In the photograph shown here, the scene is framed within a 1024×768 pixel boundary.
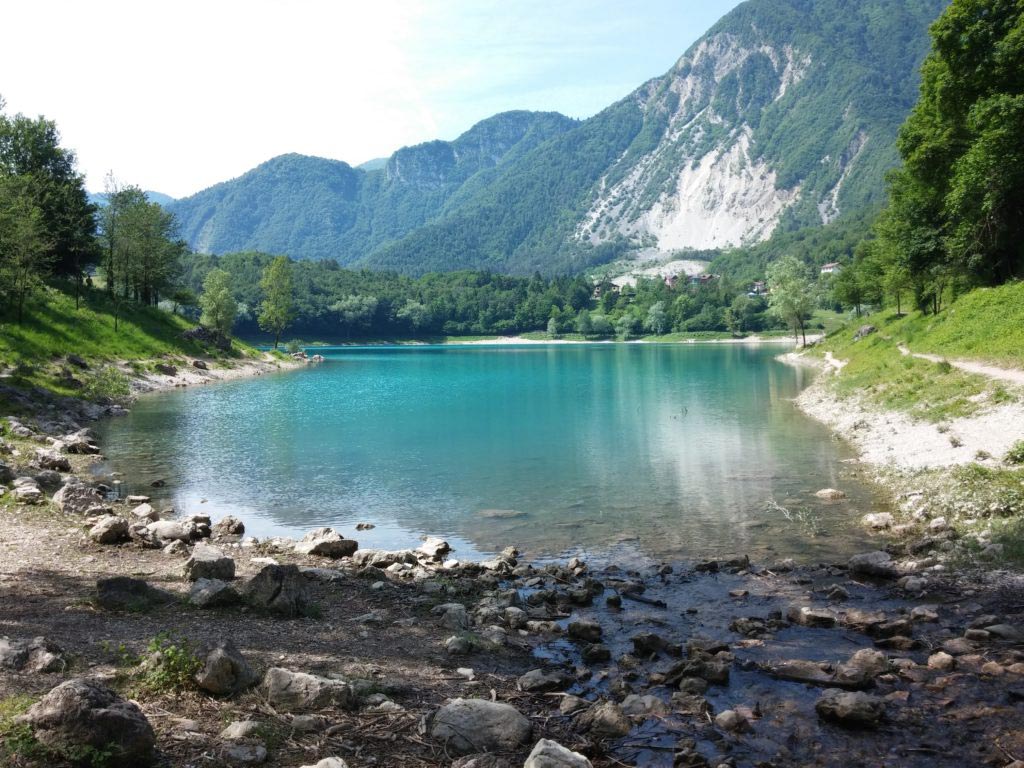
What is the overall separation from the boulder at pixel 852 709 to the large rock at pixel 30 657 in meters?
9.44

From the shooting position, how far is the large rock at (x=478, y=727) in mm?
7840

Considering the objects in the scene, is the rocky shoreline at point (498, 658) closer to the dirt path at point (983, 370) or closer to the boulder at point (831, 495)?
the boulder at point (831, 495)

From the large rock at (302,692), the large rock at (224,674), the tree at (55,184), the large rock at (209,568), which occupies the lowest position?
the large rock at (209,568)

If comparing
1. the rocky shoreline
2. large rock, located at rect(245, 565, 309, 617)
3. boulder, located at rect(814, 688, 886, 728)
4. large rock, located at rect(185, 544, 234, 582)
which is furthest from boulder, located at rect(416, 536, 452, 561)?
boulder, located at rect(814, 688, 886, 728)

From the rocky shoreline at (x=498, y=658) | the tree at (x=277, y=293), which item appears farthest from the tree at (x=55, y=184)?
the rocky shoreline at (x=498, y=658)

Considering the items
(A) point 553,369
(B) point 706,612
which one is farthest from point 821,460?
(A) point 553,369

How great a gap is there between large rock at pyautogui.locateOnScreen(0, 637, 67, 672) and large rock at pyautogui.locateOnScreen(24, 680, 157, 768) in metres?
1.81

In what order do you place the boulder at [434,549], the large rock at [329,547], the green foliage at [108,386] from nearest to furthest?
1. the large rock at [329,547]
2. the boulder at [434,549]
3. the green foliage at [108,386]

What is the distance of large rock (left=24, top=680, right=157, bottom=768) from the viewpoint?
6.31m

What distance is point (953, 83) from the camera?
156 feet

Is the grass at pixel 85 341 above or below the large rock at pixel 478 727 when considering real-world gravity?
above

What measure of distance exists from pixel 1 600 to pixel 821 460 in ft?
94.3

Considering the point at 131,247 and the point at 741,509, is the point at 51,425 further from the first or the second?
the point at 131,247

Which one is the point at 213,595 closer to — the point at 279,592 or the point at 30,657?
the point at 279,592
